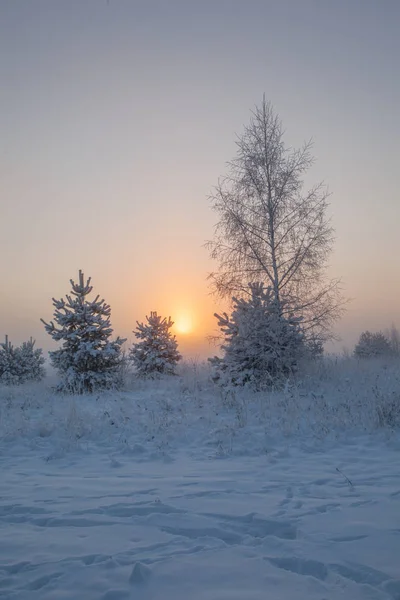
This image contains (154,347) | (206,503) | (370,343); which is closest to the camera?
(206,503)

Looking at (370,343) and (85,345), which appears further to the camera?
(370,343)

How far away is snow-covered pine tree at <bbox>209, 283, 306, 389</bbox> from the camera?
9.69 m

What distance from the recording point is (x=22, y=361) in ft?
67.3

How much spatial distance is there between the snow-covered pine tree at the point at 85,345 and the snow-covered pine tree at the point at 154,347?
21.2 ft

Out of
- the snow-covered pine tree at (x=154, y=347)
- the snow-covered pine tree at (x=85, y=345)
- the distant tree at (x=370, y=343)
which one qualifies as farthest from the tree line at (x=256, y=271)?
the distant tree at (x=370, y=343)

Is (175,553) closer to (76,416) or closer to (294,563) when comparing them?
(294,563)

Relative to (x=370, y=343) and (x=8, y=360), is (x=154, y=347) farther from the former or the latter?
(x=370, y=343)

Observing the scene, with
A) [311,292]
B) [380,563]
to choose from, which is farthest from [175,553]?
[311,292]

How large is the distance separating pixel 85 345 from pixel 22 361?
10.8 meters

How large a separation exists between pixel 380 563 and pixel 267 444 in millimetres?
3302

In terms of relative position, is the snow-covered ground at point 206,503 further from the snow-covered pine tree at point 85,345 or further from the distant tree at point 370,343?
A: the distant tree at point 370,343

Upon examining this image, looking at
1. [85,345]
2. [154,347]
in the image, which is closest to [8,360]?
[154,347]

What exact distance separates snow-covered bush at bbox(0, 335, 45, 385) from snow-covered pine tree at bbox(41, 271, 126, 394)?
8423 mm

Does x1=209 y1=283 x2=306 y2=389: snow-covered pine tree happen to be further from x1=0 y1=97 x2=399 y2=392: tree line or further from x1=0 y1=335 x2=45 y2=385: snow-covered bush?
x1=0 y1=335 x2=45 y2=385: snow-covered bush
